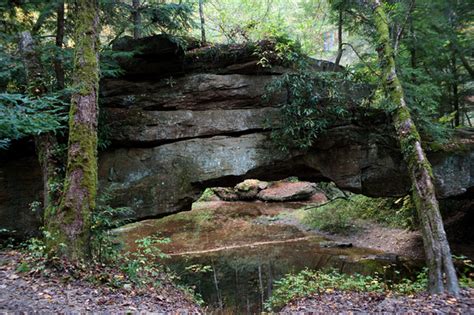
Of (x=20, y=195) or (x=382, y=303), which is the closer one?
(x=382, y=303)

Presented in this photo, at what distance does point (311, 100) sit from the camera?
9.36 m

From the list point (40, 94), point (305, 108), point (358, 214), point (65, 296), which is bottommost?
point (358, 214)

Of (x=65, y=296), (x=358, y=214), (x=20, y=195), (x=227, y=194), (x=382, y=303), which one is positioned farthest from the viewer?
(x=227, y=194)

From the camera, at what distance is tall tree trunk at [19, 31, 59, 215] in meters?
6.79

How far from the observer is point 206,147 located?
9562 millimetres

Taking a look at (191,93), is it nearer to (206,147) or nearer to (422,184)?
(206,147)

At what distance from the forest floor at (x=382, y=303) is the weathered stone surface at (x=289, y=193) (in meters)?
13.6

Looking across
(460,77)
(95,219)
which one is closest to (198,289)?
(95,219)

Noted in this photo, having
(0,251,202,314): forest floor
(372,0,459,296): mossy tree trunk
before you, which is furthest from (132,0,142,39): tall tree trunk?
(0,251,202,314): forest floor

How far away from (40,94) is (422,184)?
26.7ft

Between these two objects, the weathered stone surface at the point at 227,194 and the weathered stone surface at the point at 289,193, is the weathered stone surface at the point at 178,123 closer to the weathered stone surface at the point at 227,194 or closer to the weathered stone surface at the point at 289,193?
the weathered stone surface at the point at 289,193

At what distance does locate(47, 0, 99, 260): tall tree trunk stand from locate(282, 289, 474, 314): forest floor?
424cm

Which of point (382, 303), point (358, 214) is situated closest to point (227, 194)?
point (358, 214)

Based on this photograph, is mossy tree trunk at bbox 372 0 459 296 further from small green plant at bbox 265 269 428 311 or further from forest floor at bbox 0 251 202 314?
forest floor at bbox 0 251 202 314
